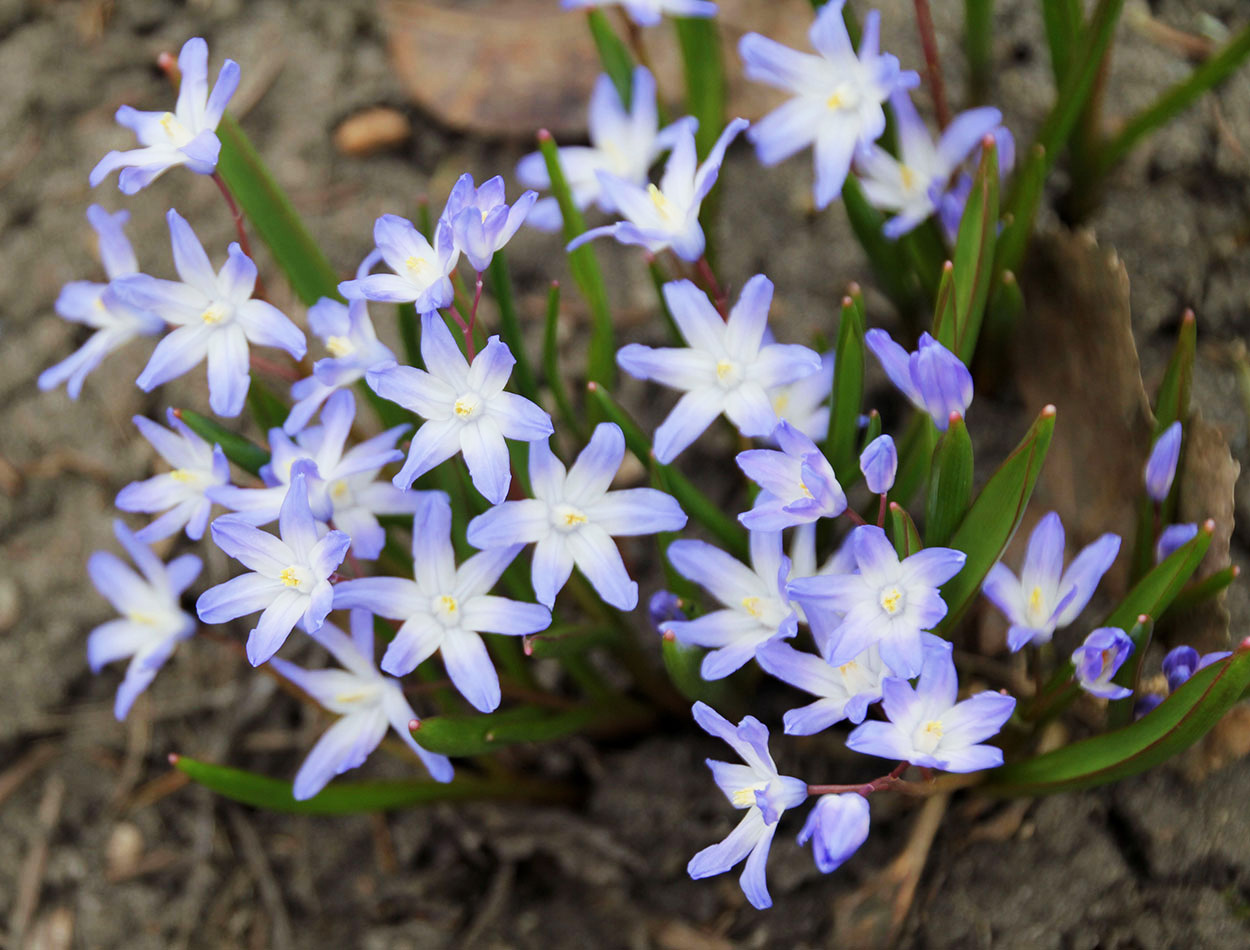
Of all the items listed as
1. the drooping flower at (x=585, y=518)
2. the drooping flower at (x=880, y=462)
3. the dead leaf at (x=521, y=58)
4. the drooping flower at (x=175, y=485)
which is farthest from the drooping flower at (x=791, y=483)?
the dead leaf at (x=521, y=58)

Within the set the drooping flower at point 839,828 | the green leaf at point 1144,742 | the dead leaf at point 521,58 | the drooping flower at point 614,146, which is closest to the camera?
the drooping flower at point 839,828

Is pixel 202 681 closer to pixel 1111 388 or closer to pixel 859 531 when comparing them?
pixel 859 531

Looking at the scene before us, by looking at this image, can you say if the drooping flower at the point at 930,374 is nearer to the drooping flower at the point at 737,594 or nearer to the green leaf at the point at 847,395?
the green leaf at the point at 847,395

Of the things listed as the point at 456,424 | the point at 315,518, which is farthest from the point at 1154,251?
the point at 315,518

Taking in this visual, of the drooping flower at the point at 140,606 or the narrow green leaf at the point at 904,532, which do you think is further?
the drooping flower at the point at 140,606

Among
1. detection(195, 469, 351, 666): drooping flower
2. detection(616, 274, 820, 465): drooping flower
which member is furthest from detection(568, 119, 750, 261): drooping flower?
detection(195, 469, 351, 666): drooping flower

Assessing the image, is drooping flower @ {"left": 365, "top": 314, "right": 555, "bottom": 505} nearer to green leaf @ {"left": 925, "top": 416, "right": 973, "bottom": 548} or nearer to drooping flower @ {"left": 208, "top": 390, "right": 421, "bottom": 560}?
drooping flower @ {"left": 208, "top": 390, "right": 421, "bottom": 560}
